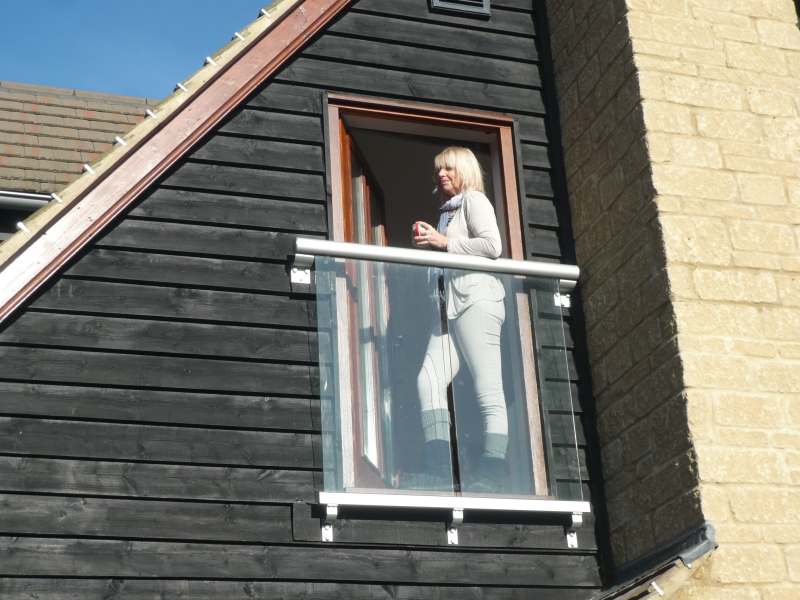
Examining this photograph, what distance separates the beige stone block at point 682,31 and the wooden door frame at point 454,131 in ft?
3.19

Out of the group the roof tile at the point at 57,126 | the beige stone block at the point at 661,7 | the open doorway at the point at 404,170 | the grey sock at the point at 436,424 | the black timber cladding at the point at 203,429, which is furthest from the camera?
the roof tile at the point at 57,126

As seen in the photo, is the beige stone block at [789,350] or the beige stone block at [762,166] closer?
the beige stone block at [789,350]

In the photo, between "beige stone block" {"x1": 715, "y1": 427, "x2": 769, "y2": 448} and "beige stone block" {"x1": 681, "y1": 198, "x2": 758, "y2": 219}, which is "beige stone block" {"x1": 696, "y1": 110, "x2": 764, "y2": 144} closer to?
"beige stone block" {"x1": 681, "y1": 198, "x2": 758, "y2": 219}

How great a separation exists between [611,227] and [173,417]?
233 cm

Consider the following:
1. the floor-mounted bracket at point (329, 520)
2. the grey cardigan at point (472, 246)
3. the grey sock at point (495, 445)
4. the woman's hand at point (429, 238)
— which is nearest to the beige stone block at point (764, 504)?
the grey sock at point (495, 445)

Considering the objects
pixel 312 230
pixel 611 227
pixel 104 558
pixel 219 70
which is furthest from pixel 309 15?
pixel 104 558

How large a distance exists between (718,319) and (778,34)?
1.86m

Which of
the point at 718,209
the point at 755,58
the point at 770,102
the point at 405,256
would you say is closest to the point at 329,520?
the point at 405,256

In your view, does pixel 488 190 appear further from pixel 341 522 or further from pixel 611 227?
pixel 341 522

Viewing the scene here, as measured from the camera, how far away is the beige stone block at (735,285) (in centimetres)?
607

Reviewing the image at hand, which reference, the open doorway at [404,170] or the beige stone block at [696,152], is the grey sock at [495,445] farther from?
the open doorway at [404,170]

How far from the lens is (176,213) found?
258 inches

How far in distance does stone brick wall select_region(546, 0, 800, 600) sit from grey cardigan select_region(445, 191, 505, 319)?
521 millimetres

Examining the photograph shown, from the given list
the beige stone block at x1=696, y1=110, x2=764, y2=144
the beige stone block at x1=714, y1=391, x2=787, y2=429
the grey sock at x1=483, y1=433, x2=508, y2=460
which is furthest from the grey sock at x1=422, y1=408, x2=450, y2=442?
the beige stone block at x1=696, y1=110, x2=764, y2=144
